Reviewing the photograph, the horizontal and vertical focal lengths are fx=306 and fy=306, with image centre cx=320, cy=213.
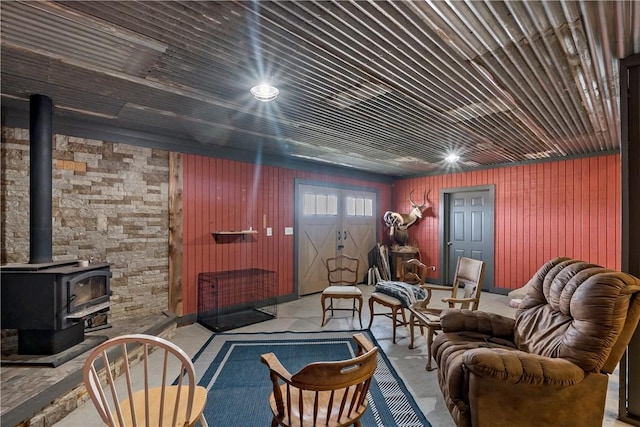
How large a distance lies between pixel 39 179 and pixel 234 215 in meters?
2.33

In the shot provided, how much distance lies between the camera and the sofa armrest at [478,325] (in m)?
2.43

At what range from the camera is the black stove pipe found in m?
2.69

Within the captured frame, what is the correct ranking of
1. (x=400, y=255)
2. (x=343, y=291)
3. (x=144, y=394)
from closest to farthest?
1. (x=144, y=394)
2. (x=343, y=291)
3. (x=400, y=255)

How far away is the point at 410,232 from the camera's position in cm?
713

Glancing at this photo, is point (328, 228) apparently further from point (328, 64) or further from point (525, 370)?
point (525, 370)

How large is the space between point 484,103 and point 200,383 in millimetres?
3613

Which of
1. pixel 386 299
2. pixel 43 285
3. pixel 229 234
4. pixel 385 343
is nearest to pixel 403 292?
pixel 386 299

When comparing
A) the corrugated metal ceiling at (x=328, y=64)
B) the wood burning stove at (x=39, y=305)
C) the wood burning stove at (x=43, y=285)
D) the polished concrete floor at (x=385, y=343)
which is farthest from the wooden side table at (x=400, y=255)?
the wood burning stove at (x=39, y=305)

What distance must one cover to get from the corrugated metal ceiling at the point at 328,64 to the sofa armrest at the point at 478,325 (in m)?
1.90

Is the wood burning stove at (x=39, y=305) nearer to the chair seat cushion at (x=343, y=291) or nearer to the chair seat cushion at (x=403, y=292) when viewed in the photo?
the chair seat cushion at (x=343, y=291)

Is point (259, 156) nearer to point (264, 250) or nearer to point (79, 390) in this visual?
point (264, 250)

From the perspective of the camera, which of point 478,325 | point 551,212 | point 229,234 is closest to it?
point 478,325

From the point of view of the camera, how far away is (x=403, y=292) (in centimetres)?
349

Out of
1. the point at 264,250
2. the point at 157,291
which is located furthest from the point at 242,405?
the point at 264,250
